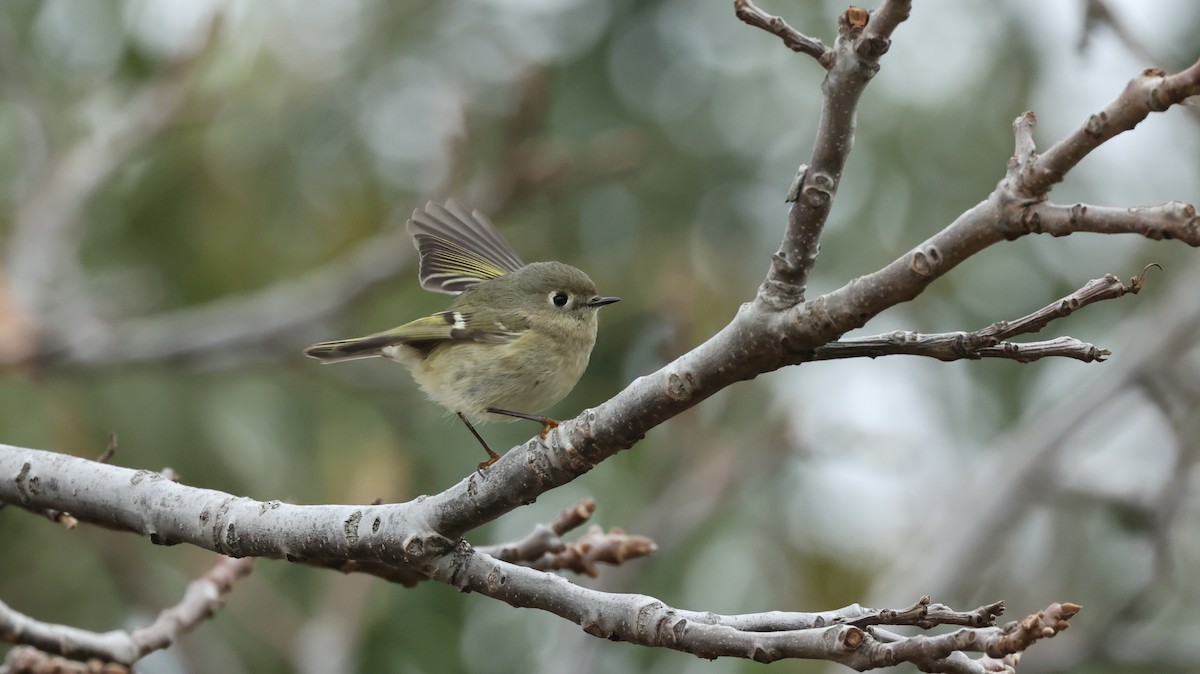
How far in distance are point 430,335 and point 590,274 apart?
3600 millimetres

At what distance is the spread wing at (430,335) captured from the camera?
388 centimetres

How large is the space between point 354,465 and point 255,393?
5.27ft

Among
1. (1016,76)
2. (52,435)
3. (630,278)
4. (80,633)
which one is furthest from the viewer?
(1016,76)

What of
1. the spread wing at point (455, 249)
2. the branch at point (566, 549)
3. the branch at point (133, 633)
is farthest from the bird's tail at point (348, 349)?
the branch at point (566, 549)

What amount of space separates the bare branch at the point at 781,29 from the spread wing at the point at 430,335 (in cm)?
219

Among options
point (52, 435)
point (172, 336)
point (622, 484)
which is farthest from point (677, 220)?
point (52, 435)

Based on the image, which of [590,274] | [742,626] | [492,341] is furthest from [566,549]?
[590,274]

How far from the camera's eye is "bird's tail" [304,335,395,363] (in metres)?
3.86

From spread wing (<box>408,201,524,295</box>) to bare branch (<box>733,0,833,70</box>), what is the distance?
104 inches

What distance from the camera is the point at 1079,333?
7770 millimetres

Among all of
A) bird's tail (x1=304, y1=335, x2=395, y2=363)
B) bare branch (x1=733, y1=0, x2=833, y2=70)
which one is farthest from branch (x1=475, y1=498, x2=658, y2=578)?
bare branch (x1=733, y1=0, x2=833, y2=70)

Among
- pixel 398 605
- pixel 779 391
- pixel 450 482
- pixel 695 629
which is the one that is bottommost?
pixel 695 629

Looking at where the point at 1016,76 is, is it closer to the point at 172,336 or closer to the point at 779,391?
the point at 779,391

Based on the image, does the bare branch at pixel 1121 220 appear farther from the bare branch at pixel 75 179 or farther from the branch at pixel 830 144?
the bare branch at pixel 75 179
